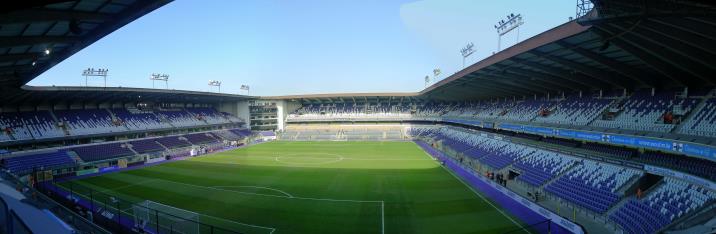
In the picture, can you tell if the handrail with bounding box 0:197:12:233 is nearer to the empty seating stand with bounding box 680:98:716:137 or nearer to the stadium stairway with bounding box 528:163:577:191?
the empty seating stand with bounding box 680:98:716:137

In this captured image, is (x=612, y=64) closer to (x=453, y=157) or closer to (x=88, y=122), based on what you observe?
(x=453, y=157)

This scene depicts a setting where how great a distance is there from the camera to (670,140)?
53.4ft

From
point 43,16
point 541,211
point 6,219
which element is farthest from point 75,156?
point 541,211

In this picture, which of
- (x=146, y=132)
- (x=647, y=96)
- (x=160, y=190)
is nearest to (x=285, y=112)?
(x=146, y=132)

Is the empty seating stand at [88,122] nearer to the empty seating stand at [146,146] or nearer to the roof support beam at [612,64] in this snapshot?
the empty seating stand at [146,146]

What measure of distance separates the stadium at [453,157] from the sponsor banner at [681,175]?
74mm

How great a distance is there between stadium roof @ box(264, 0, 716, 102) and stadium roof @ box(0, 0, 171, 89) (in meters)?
15.7

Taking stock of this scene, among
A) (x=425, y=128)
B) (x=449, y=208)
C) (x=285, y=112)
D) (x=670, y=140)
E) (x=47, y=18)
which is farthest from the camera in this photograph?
(x=285, y=112)

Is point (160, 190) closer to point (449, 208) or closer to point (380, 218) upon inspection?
point (380, 218)

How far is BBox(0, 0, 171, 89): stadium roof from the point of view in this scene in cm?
947

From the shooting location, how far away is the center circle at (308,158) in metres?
39.5

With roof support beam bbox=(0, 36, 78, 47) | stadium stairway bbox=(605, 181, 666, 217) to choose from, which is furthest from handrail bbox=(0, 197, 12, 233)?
stadium stairway bbox=(605, 181, 666, 217)

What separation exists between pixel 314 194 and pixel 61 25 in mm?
16949

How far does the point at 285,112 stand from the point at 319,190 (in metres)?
54.8
